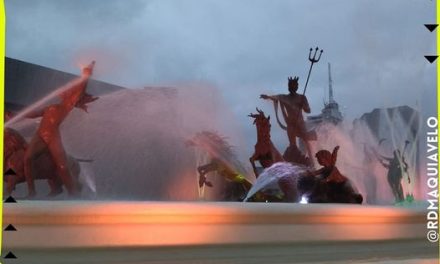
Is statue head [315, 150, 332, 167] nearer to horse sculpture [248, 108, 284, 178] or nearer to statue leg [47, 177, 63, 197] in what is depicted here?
horse sculpture [248, 108, 284, 178]

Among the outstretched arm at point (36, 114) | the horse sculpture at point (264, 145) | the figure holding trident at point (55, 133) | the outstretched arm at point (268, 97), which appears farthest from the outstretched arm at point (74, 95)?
the outstretched arm at point (268, 97)

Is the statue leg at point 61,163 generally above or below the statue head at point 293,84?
below

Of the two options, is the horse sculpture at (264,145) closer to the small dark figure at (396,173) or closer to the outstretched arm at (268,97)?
the outstretched arm at (268,97)

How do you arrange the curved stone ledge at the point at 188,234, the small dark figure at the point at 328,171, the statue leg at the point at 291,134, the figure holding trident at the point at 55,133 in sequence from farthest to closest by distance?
the statue leg at the point at 291,134 < the figure holding trident at the point at 55,133 < the small dark figure at the point at 328,171 < the curved stone ledge at the point at 188,234

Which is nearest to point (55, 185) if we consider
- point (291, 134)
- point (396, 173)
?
point (291, 134)

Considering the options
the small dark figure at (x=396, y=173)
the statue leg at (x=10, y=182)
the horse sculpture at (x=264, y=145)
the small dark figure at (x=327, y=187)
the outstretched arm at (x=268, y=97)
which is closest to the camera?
the small dark figure at (x=327, y=187)

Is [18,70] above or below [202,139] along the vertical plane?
above

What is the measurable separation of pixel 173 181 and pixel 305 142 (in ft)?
12.2

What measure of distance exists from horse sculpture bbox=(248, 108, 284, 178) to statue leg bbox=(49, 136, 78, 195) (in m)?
3.51

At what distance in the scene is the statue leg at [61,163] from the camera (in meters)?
9.77

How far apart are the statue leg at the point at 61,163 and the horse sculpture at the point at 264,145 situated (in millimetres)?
3513

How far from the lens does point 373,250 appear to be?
5.87 meters

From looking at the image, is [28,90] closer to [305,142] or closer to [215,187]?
[215,187]

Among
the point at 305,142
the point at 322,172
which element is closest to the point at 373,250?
the point at 322,172
